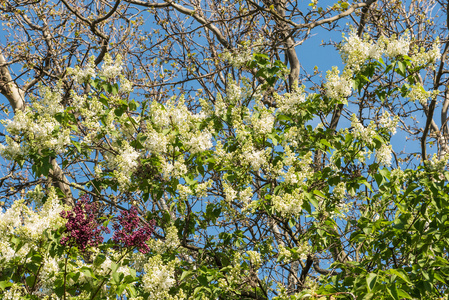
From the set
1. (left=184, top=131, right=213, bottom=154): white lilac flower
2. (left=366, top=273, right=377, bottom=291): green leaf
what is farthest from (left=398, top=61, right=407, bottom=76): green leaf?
(left=366, top=273, right=377, bottom=291): green leaf

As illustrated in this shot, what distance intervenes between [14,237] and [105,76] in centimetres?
191

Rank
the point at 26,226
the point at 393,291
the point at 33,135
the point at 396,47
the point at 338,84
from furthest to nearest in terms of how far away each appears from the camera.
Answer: the point at 396,47 → the point at 338,84 → the point at 33,135 → the point at 26,226 → the point at 393,291

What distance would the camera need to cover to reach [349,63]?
5.01 meters

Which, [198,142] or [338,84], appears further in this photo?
[338,84]

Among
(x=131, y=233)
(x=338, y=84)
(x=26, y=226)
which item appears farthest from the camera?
(x=338, y=84)

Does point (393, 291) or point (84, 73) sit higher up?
point (84, 73)

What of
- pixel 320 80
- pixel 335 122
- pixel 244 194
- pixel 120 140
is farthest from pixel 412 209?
pixel 320 80

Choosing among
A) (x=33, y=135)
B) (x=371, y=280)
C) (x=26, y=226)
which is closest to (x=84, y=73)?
(x=33, y=135)

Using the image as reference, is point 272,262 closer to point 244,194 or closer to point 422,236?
point 244,194

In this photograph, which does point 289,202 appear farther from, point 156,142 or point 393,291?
point 156,142

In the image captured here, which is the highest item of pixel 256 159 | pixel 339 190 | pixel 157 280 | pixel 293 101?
pixel 293 101

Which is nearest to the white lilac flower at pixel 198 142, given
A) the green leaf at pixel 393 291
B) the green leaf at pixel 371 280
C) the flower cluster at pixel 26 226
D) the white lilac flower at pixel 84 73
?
the flower cluster at pixel 26 226

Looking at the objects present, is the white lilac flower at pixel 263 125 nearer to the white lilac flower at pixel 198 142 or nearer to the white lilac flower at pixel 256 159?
the white lilac flower at pixel 256 159

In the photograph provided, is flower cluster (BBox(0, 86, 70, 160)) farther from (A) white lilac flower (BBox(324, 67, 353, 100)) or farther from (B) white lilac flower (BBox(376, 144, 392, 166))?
(B) white lilac flower (BBox(376, 144, 392, 166))
